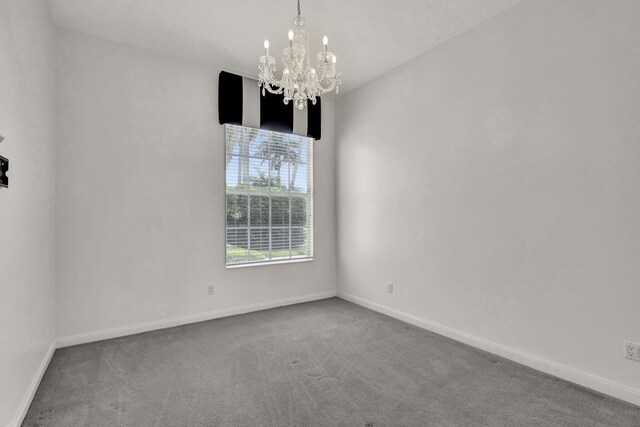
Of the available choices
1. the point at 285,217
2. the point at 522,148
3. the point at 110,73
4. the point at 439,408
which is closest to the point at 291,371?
the point at 439,408

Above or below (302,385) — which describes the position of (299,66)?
above

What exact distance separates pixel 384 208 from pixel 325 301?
161cm

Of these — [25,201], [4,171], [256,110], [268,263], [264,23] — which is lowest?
[268,263]

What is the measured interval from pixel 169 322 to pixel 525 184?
3.77 meters

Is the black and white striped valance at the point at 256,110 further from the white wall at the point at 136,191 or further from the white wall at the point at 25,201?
the white wall at the point at 25,201

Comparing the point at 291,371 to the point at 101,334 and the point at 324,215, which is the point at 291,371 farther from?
the point at 324,215

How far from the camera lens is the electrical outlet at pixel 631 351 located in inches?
81.0

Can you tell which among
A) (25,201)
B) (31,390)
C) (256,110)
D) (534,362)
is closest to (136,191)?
(25,201)

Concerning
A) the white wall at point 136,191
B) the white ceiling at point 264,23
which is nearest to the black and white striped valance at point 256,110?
the white wall at point 136,191

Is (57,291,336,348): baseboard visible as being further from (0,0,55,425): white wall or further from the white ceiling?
the white ceiling

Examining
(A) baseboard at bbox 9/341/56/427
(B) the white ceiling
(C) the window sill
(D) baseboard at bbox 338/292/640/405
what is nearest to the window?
(C) the window sill

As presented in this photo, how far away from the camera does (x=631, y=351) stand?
209cm

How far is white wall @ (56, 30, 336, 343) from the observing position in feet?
10.0

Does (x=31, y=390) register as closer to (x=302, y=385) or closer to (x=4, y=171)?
(x=4, y=171)
